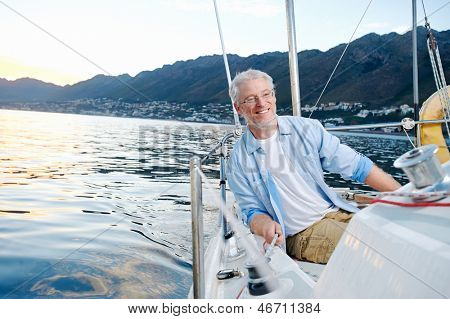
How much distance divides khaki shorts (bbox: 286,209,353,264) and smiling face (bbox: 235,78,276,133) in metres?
0.75

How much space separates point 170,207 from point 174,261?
341 cm

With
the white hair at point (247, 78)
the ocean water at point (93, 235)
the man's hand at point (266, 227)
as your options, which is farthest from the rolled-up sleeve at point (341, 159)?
the ocean water at point (93, 235)

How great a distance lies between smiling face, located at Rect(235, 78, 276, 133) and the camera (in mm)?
2795

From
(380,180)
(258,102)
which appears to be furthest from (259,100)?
(380,180)

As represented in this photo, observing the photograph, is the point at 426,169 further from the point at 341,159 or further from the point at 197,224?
the point at 341,159

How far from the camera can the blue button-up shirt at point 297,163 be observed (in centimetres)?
270

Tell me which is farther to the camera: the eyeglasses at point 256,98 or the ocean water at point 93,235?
the ocean water at point 93,235

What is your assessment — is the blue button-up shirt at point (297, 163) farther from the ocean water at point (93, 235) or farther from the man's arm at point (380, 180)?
the ocean water at point (93, 235)

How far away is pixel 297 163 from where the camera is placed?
8.81ft

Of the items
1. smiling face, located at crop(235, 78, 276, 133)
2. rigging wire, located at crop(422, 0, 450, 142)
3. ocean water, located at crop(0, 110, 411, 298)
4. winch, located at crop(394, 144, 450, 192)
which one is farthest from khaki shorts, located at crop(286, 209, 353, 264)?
rigging wire, located at crop(422, 0, 450, 142)

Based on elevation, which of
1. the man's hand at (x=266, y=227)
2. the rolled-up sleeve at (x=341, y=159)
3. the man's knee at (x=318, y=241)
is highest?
the rolled-up sleeve at (x=341, y=159)

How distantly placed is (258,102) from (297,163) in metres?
0.50
